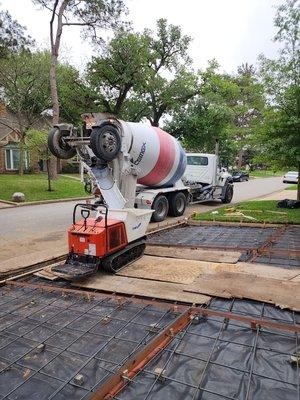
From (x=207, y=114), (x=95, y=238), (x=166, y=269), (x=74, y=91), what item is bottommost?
(x=166, y=269)

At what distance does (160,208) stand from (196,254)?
5041 mm

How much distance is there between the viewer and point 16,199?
18.0 meters

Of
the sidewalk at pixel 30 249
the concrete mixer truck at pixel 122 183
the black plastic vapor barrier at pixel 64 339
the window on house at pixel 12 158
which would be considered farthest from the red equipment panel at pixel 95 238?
the window on house at pixel 12 158

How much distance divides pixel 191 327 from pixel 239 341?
0.64 m

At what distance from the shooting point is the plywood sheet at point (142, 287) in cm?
538

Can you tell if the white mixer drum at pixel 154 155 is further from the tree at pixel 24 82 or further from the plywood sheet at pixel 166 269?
the tree at pixel 24 82

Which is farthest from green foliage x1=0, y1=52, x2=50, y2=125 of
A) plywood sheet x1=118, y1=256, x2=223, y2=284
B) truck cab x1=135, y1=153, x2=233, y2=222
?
plywood sheet x1=118, y1=256, x2=223, y2=284

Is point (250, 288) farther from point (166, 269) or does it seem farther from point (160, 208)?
point (160, 208)


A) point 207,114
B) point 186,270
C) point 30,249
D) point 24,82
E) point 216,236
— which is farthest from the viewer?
point 24,82

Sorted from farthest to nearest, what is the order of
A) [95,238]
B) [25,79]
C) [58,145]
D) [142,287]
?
[25,79] < [58,145] < [95,238] < [142,287]

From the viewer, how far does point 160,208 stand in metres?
12.8

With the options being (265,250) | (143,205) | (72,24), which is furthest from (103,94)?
(265,250)

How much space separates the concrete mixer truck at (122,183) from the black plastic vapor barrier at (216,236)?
1367 mm

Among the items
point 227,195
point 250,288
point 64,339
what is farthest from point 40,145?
point 64,339
